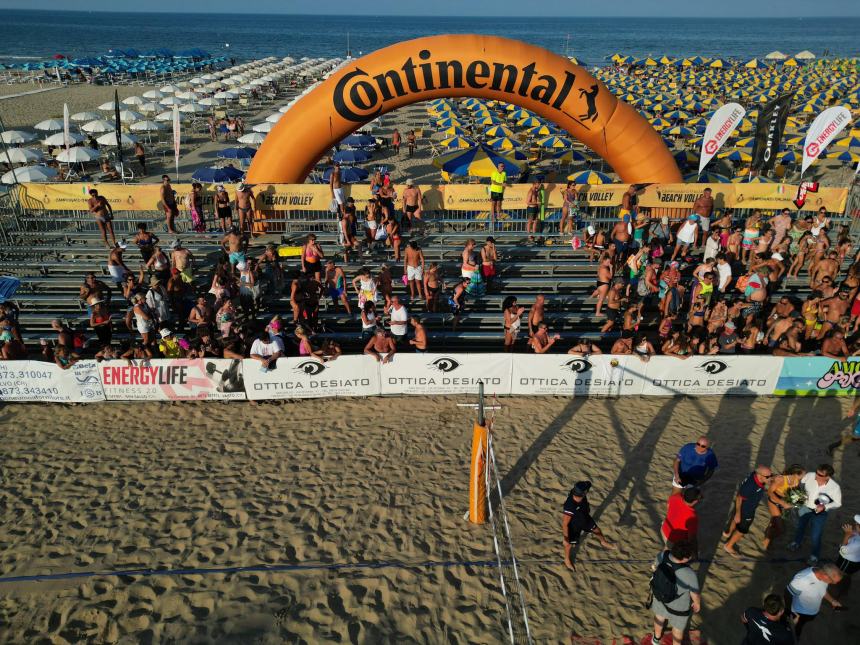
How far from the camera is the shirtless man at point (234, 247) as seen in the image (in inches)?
476

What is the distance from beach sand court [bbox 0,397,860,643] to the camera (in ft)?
20.7

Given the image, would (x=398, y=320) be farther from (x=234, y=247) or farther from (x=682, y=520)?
(x=682, y=520)

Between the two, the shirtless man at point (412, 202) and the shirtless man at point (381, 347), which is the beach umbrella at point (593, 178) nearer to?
the shirtless man at point (412, 202)

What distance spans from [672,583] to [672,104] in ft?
132

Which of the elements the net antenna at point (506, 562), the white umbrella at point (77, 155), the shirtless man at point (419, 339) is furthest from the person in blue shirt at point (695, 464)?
the white umbrella at point (77, 155)

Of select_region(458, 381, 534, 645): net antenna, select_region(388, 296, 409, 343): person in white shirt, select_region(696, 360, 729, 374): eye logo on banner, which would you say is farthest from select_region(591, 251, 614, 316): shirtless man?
select_region(458, 381, 534, 645): net antenna

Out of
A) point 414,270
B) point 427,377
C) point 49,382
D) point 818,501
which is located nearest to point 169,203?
point 49,382

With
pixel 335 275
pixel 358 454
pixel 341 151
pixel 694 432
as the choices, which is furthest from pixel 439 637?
pixel 341 151

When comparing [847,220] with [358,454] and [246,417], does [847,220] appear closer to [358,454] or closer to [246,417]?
[358,454]

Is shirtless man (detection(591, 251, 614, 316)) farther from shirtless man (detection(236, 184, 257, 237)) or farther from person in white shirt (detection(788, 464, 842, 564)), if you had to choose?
shirtless man (detection(236, 184, 257, 237))

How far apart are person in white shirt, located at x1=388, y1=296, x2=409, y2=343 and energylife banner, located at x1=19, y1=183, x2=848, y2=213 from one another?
15.1ft

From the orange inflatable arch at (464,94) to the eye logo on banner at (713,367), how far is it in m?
6.35

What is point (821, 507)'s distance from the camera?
21.2ft

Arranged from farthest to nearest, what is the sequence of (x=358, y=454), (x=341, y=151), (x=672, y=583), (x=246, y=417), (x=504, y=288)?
(x=341, y=151), (x=504, y=288), (x=246, y=417), (x=358, y=454), (x=672, y=583)
